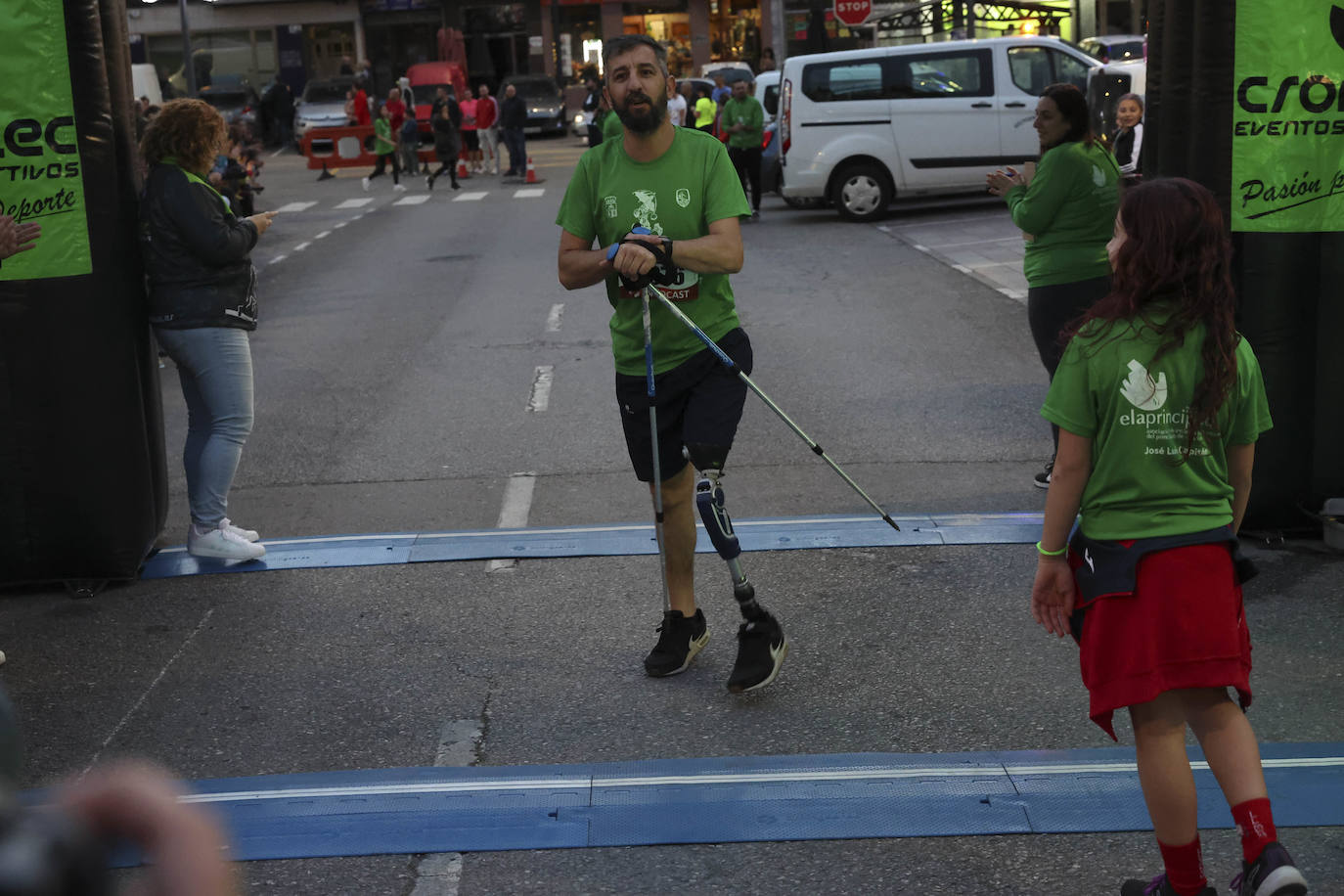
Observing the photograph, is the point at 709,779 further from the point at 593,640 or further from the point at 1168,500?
the point at 1168,500

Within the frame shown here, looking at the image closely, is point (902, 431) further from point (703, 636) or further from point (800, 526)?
point (703, 636)

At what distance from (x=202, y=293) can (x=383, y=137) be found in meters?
25.5

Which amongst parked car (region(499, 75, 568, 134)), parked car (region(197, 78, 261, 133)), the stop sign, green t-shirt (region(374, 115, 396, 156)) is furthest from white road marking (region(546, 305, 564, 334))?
parked car (region(197, 78, 261, 133))

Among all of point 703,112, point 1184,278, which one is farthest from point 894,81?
point 1184,278

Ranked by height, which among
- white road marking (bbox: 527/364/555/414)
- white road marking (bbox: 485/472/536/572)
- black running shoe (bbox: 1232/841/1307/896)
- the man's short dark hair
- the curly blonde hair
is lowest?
white road marking (bbox: 485/472/536/572)

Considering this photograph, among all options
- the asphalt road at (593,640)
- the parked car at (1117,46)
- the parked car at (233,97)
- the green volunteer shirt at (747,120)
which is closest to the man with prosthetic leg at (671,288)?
the asphalt road at (593,640)

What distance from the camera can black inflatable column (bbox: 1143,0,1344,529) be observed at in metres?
5.82

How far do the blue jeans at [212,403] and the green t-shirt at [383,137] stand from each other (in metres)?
25.1

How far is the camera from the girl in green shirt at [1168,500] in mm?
3162

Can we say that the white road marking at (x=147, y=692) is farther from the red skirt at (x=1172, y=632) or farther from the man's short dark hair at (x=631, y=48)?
the red skirt at (x=1172, y=632)

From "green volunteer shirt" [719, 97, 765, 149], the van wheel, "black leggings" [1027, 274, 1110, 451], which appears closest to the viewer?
"black leggings" [1027, 274, 1110, 451]

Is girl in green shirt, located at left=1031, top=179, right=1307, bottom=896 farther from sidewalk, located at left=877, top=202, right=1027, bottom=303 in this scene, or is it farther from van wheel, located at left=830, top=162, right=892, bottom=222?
van wheel, located at left=830, top=162, right=892, bottom=222

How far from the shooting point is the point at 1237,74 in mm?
5867

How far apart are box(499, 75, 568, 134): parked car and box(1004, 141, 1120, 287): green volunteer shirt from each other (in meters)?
36.5
